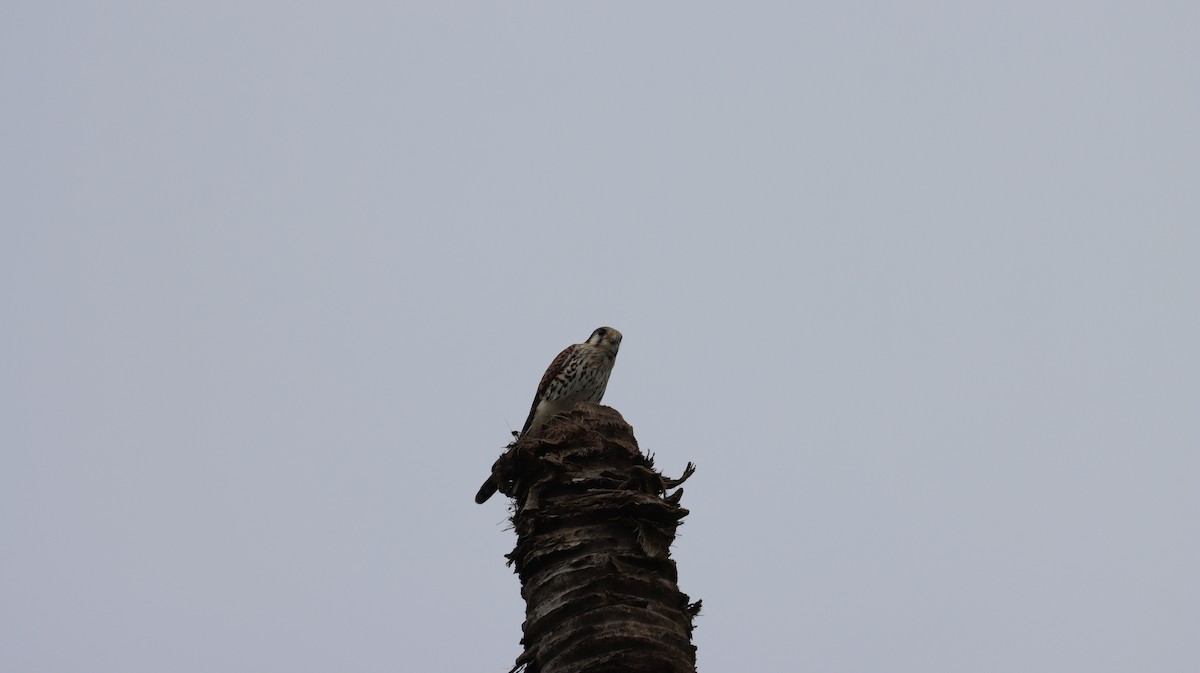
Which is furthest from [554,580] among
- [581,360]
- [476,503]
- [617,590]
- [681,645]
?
[581,360]

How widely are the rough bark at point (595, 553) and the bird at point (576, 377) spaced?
13.5ft

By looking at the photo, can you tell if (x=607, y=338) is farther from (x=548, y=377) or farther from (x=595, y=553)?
(x=595, y=553)

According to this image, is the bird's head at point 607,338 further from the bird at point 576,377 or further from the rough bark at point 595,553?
the rough bark at point 595,553

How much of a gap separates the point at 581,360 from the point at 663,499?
4.65 m

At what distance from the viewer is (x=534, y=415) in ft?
33.7

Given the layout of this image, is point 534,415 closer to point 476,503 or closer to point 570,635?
point 476,503

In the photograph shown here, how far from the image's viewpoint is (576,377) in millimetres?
10008

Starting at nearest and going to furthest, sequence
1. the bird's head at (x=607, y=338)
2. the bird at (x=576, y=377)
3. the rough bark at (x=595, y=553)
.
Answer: the rough bark at (x=595, y=553), the bird at (x=576, y=377), the bird's head at (x=607, y=338)

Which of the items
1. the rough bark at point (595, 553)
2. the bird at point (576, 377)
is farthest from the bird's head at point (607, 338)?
the rough bark at point (595, 553)

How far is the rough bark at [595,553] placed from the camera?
15.3 feet

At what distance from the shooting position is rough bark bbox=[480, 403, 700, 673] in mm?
4676

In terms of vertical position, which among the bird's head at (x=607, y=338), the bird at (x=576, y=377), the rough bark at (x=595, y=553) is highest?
the bird's head at (x=607, y=338)

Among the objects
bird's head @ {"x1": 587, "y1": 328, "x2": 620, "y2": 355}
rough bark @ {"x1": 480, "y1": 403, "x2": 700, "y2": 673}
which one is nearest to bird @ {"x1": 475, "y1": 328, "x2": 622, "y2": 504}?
bird's head @ {"x1": 587, "y1": 328, "x2": 620, "y2": 355}

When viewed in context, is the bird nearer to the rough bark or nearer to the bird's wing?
the bird's wing
